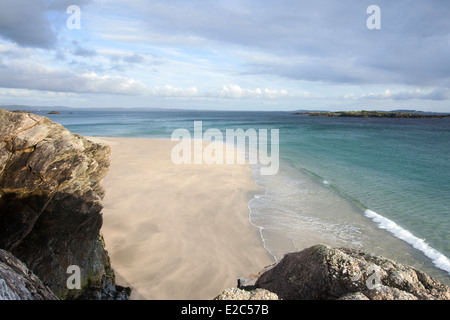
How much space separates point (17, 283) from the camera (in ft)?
11.3

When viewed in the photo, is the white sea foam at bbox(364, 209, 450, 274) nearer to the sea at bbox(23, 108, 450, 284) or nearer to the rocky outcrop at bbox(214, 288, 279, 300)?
the sea at bbox(23, 108, 450, 284)

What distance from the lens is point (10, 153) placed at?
17.6 feet

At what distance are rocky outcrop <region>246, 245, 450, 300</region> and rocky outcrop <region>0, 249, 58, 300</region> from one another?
142 inches

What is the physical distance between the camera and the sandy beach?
25.7ft

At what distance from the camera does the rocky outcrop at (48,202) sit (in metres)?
5.46

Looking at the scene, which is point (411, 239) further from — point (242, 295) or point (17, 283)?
point (17, 283)

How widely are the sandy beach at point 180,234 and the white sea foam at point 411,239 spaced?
18.9 ft

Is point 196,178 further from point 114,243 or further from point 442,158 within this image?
point 442,158

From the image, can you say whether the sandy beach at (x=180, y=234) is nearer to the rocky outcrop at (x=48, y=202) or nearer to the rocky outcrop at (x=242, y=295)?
the rocky outcrop at (x=48, y=202)

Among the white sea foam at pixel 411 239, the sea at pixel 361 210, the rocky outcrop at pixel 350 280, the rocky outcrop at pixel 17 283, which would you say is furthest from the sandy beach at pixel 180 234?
the white sea foam at pixel 411 239

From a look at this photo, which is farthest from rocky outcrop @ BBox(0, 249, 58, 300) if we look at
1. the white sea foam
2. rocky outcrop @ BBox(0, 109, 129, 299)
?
the white sea foam

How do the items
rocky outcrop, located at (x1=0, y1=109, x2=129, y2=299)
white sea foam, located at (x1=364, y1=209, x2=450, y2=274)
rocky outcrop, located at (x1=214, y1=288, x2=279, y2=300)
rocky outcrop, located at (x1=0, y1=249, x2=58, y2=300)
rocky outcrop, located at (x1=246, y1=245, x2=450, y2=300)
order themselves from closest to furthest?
rocky outcrop, located at (x1=0, y1=249, x2=58, y2=300) < rocky outcrop, located at (x1=214, y1=288, x2=279, y2=300) < rocky outcrop, located at (x1=246, y1=245, x2=450, y2=300) < rocky outcrop, located at (x1=0, y1=109, x2=129, y2=299) < white sea foam, located at (x1=364, y1=209, x2=450, y2=274)

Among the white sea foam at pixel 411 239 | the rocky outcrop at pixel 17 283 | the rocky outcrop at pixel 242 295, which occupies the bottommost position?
the white sea foam at pixel 411 239
